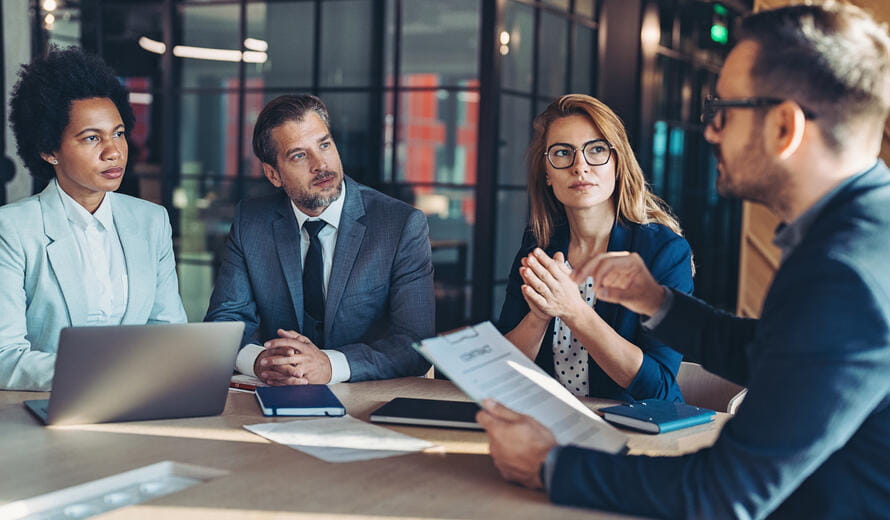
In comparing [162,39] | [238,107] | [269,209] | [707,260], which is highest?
[162,39]

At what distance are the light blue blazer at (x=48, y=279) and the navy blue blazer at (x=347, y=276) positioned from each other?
199mm

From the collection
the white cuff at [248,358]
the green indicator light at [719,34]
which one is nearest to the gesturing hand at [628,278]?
the white cuff at [248,358]

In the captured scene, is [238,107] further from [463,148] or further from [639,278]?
[639,278]

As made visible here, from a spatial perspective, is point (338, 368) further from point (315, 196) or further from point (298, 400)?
point (315, 196)

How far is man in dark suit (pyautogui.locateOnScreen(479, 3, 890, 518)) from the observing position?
108cm

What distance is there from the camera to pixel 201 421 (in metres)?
1.69

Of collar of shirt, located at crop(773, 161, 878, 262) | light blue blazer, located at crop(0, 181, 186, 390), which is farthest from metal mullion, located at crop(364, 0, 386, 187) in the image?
collar of shirt, located at crop(773, 161, 878, 262)

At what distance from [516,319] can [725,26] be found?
15.7 feet

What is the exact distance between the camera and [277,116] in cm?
260

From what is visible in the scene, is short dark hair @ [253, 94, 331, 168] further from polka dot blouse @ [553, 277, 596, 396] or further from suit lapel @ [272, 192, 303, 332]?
polka dot blouse @ [553, 277, 596, 396]

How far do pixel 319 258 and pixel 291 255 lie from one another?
80 mm

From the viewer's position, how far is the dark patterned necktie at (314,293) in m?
2.50

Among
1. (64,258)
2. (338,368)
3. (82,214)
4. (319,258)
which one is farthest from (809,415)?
(82,214)

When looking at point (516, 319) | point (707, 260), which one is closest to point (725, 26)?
point (707, 260)
